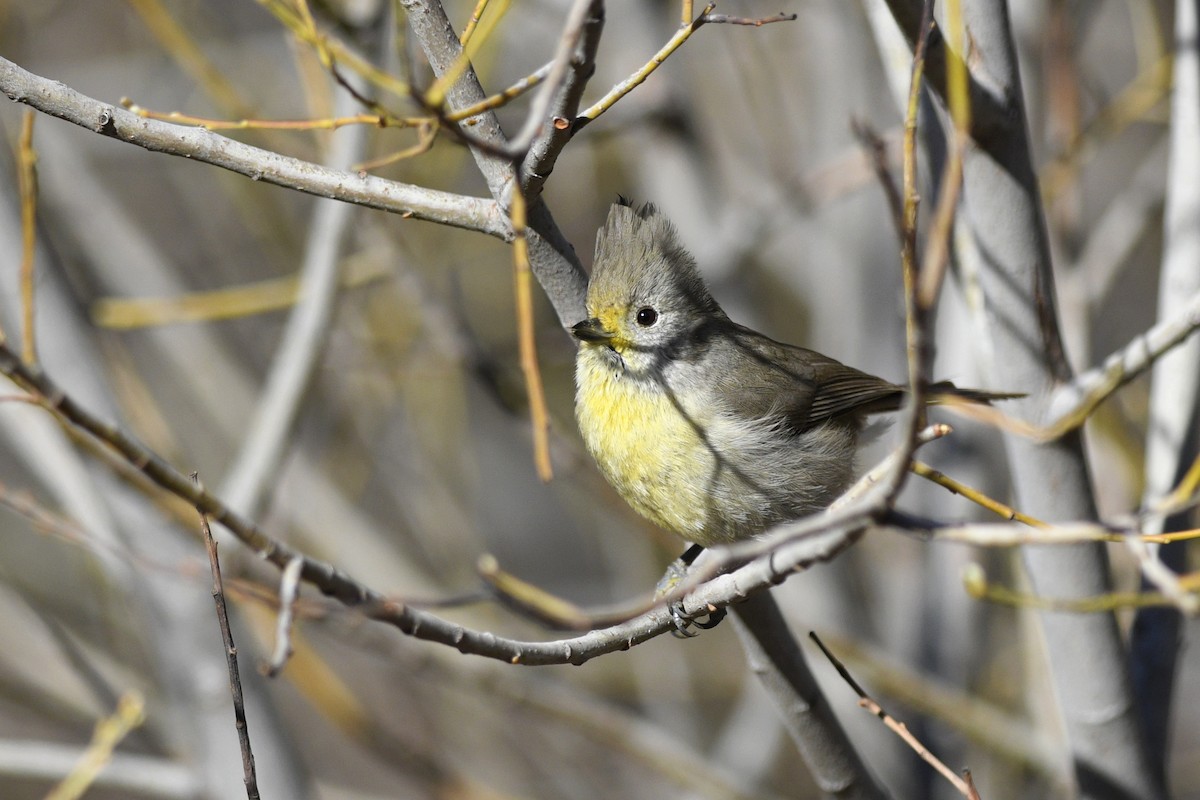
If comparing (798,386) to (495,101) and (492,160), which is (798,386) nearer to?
(492,160)

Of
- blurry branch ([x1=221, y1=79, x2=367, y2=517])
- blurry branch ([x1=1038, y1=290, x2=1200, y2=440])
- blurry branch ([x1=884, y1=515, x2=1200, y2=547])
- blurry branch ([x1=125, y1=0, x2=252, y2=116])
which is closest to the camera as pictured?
blurry branch ([x1=884, y1=515, x2=1200, y2=547])

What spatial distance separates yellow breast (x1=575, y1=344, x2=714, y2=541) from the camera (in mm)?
2717

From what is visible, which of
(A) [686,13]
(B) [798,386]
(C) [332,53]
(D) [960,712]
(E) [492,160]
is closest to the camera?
(C) [332,53]

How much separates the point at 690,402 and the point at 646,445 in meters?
0.28

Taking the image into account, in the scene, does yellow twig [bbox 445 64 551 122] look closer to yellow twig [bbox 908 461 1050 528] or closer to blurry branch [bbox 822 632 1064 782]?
yellow twig [bbox 908 461 1050 528]

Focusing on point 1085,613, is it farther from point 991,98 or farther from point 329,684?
point 329,684

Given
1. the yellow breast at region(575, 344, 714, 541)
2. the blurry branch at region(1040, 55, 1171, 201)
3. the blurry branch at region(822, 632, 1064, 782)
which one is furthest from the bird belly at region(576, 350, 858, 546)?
the blurry branch at region(1040, 55, 1171, 201)

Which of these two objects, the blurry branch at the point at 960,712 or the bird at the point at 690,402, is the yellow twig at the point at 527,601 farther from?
the blurry branch at the point at 960,712

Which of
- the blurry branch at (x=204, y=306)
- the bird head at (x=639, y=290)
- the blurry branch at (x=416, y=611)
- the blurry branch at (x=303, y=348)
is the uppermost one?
the blurry branch at (x=204, y=306)

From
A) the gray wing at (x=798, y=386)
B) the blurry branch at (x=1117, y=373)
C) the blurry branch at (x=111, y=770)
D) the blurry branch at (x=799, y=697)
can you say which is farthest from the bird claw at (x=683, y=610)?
the blurry branch at (x=111, y=770)

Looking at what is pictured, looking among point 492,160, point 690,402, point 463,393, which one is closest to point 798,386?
point 690,402

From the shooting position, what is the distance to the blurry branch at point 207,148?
6.22 feet

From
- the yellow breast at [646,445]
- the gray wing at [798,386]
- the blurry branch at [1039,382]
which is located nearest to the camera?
the blurry branch at [1039,382]

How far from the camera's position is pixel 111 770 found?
3.43m
